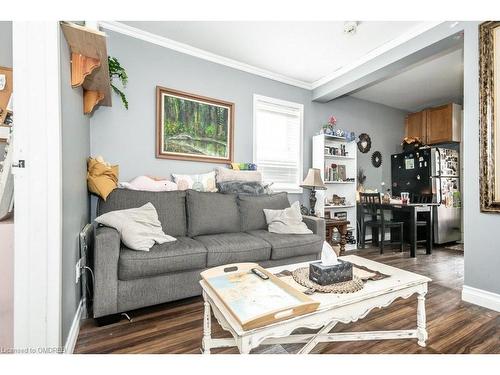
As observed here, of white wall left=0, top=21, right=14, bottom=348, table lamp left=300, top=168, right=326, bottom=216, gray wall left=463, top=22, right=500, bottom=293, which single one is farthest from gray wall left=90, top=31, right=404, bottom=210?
gray wall left=463, top=22, right=500, bottom=293

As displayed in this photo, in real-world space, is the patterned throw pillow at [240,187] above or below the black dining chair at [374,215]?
above

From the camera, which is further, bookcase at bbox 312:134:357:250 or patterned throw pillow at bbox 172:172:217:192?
bookcase at bbox 312:134:357:250

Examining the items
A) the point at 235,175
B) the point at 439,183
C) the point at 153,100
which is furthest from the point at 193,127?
the point at 439,183

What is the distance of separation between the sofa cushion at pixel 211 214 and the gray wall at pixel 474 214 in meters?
2.18

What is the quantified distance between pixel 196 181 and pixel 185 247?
1156 millimetres

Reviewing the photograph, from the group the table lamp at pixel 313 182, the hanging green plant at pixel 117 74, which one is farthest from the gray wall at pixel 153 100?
the table lamp at pixel 313 182

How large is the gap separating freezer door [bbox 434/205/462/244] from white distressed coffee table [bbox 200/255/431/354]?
3.40m

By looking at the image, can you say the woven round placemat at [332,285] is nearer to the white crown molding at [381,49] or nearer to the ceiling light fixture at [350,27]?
the ceiling light fixture at [350,27]

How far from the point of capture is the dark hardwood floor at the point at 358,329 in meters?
1.51

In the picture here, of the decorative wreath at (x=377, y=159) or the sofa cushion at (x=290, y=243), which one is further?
the decorative wreath at (x=377, y=159)

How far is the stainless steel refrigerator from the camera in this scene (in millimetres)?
4312

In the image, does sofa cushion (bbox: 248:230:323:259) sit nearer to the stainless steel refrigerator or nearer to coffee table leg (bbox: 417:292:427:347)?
coffee table leg (bbox: 417:292:427:347)

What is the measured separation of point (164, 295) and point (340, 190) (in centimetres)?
337

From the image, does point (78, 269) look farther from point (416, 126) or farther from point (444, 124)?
point (416, 126)
